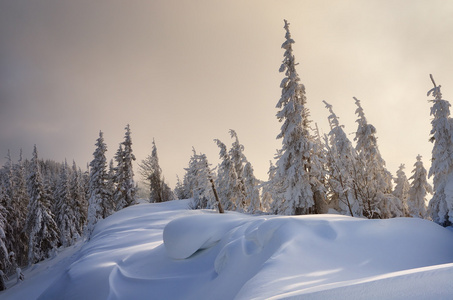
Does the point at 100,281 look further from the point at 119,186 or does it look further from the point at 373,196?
the point at 119,186

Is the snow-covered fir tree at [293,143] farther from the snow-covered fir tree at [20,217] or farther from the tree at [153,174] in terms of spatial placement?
the snow-covered fir tree at [20,217]

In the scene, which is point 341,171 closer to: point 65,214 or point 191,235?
point 191,235

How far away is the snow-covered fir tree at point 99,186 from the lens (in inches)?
1293

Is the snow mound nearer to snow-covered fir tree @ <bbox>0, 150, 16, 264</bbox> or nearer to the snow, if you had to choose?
the snow

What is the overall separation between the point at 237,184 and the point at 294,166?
1446cm

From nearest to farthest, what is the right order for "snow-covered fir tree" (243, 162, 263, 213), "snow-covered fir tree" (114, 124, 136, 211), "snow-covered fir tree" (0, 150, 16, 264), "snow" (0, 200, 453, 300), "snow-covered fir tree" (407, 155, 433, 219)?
"snow" (0, 200, 453, 300) < "snow-covered fir tree" (407, 155, 433, 219) < "snow-covered fir tree" (243, 162, 263, 213) < "snow-covered fir tree" (0, 150, 16, 264) < "snow-covered fir tree" (114, 124, 136, 211)

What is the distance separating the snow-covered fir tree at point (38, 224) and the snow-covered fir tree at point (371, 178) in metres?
34.7

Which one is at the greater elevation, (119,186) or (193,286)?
(119,186)

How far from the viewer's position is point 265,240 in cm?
558

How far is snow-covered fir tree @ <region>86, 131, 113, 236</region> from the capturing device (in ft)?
108

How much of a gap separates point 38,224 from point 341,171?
33.9 meters

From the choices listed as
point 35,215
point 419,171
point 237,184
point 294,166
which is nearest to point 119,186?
point 35,215

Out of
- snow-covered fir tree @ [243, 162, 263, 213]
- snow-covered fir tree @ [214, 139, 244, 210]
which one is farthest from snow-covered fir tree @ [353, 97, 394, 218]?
snow-covered fir tree @ [214, 139, 244, 210]

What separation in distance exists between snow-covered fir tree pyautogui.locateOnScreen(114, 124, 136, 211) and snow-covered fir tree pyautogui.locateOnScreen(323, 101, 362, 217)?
26.5 meters
